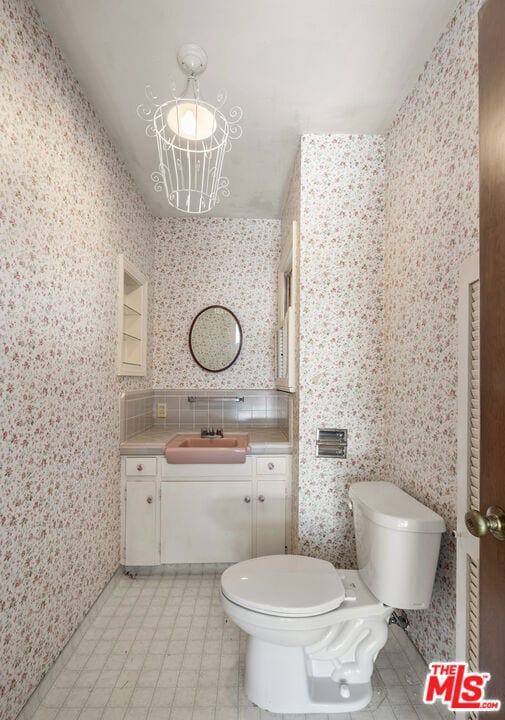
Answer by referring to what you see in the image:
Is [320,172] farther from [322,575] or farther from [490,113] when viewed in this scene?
[322,575]

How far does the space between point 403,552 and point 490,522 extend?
0.82 meters

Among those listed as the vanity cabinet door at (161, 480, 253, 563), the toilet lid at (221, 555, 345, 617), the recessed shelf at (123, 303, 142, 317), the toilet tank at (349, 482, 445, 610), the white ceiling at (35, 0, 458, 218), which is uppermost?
the white ceiling at (35, 0, 458, 218)

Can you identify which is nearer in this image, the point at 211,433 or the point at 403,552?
the point at 403,552

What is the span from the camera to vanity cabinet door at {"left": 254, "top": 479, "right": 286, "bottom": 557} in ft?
7.91

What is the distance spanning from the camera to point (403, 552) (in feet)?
4.66

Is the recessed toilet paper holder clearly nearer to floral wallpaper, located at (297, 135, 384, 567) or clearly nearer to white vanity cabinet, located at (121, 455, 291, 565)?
floral wallpaper, located at (297, 135, 384, 567)

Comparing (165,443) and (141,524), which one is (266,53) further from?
(141,524)

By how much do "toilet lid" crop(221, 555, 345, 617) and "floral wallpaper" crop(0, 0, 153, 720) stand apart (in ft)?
2.38

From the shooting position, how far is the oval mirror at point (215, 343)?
3.20 m

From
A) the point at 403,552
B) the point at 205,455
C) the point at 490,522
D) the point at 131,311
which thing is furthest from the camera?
the point at 131,311

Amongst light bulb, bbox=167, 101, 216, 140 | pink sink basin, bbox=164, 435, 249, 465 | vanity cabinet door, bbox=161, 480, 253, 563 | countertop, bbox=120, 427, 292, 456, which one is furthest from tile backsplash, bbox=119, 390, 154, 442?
light bulb, bbox=167, 101, 216, 140

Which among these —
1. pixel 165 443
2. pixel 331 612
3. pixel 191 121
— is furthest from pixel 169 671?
pixel 191 121

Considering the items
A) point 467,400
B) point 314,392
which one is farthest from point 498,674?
point 314,392

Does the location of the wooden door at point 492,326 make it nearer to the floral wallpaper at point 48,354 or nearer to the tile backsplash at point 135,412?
the floral wallpaper at point 48,354
